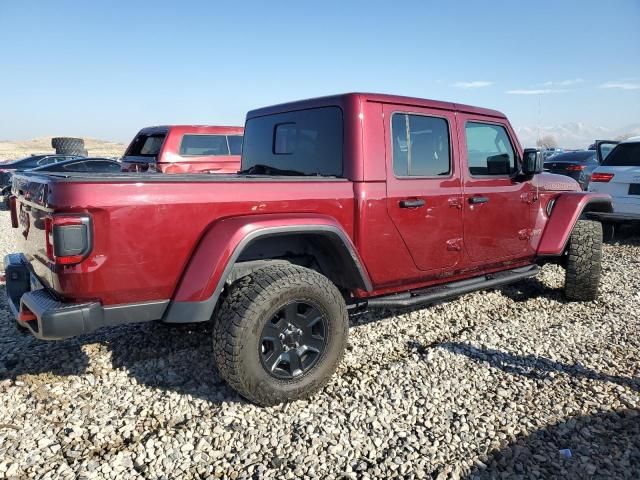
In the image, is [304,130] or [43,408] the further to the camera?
[304,130]

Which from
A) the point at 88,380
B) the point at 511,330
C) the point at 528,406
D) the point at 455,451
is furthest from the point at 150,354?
the point at 511,330

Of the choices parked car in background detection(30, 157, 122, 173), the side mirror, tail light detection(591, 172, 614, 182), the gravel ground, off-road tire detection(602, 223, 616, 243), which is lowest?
the gravel ground

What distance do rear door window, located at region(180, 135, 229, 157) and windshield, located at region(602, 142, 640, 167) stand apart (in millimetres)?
6471

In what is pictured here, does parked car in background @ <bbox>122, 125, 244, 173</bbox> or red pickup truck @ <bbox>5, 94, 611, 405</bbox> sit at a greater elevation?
parked car in background @ <bbox>122, 125, 244, 173</bbox>

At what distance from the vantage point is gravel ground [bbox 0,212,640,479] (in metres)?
2.37

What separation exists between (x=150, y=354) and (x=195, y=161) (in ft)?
16.6

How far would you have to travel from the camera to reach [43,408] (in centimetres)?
282

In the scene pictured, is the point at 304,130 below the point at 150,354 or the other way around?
the other way around

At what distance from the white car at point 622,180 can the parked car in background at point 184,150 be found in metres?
5.98

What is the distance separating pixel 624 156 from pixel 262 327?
748 centimetres

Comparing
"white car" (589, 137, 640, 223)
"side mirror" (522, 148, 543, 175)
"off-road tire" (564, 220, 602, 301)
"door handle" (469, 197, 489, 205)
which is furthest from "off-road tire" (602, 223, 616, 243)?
"door handle" (469, 197, 489, 205)

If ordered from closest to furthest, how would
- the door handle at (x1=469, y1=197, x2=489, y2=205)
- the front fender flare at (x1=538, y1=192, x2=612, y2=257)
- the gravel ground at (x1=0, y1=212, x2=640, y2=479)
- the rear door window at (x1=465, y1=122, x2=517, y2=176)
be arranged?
→ the gravel ground at (x1=0, y1=212, x2=640, y2=479)
the door handle at (x1=469, y1=197, x2=489, y2=205)
the rear door window at (x1=465, y1=122, x2=517, y2=176)
the front fender flare at (x1=538, y1=192, x2=612, y2=257)

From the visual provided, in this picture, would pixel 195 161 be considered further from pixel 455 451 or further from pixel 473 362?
pixel 455 451

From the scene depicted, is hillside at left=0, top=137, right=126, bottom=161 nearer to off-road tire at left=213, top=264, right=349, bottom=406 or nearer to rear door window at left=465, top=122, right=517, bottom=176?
rear door window at left=465, top=122, right=517, bottom=176
